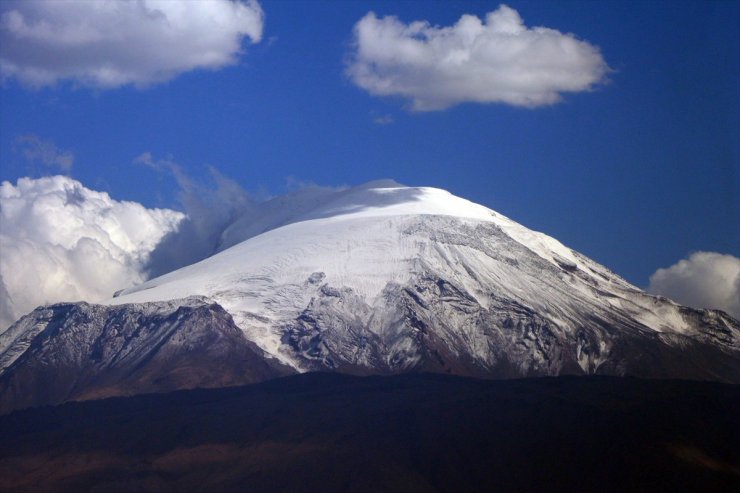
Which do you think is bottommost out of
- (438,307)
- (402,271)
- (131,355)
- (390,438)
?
(390,438)

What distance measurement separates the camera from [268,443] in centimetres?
→ 11031

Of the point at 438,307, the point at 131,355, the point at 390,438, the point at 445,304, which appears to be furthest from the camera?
the point at 445,304

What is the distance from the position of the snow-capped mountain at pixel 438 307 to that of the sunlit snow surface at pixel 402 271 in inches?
8.7

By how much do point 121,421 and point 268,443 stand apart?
17.1 meters

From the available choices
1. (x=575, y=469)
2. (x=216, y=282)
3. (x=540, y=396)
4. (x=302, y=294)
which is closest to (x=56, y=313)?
(x=216, y=282)

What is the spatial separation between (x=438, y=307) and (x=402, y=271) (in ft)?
Answer: 28.2

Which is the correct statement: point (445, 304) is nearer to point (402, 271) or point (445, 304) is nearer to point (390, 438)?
point (402, 271)

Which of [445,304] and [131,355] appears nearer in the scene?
[131,355]

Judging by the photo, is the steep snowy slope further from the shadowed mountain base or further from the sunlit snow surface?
the shadowed mountain base

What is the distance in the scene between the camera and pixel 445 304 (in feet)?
468

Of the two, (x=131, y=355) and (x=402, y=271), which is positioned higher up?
(x=402, y=271)

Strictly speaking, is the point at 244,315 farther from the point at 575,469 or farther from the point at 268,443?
the point at 575,469

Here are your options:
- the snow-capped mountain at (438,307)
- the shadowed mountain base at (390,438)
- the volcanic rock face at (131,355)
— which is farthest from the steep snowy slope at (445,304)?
the shadowed mountain base at (390,438)

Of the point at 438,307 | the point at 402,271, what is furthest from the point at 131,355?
the point at 438,307
